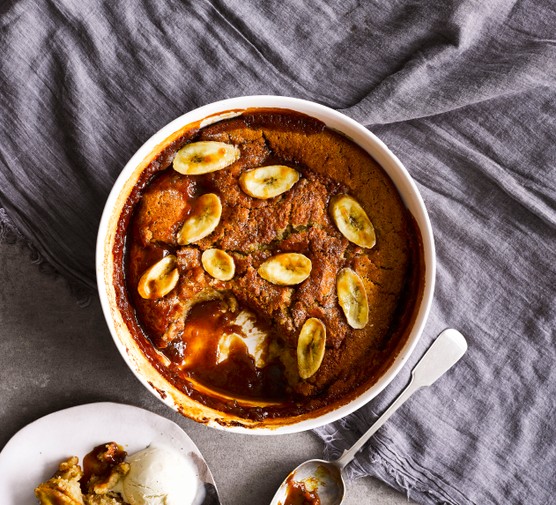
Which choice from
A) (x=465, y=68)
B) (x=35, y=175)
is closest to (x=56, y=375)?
(x=35, y=175)

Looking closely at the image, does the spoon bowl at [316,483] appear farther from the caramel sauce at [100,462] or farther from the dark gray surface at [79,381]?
the caramel sauce at [100,462]

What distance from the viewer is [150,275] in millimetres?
2184

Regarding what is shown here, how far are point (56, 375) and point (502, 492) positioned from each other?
1.66m

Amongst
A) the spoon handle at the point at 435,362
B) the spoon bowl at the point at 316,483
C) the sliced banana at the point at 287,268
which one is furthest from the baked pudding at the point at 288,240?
the spoon bowl at the point at 316,483

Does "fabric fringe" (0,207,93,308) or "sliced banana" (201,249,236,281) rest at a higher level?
"fabric fringe" (0,207,93,308)

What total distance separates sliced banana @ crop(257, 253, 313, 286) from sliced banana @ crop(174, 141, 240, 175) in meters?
0.35

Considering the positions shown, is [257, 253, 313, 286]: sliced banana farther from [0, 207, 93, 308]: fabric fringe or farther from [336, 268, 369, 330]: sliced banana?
[0, 207, 93, 308]: fabric fringe

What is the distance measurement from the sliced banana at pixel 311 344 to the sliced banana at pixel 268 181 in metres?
0.44

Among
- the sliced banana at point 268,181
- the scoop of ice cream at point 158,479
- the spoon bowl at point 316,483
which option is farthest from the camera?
the spoon bowl at point 316,483

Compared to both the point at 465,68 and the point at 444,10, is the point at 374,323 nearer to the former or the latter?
the point at 465,68

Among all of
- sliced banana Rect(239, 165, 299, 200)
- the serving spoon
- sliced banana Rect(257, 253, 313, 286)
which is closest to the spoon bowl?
the serving spoon

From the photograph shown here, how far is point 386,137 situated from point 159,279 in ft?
3.09

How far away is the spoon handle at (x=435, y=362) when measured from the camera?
90.9 inches

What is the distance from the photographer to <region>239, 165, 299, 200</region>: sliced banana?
7.10 feet
